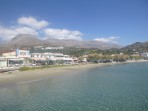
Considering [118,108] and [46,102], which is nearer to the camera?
[118,108]

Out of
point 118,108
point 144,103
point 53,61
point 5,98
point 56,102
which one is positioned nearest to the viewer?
point 118,108

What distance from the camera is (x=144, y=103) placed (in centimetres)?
2014

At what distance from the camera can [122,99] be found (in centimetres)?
2212

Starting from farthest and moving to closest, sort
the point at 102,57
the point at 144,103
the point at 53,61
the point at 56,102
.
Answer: the point at 102,57 < the point at 53,61 < the point at 56,102 < the point at 144,103

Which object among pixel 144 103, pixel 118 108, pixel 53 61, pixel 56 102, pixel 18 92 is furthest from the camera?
pixel 53 61

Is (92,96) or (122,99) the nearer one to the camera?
(122,99)

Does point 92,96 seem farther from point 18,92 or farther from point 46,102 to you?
point 18,92

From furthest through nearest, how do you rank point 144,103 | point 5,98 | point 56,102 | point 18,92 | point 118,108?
1. point 18,92
2. point 5,98
3. point 56,102
4. point 144,103
5. point 118,108

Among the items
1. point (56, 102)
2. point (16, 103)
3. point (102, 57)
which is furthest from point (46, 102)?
point (102, 57)

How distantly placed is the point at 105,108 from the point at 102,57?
10268 centimetres

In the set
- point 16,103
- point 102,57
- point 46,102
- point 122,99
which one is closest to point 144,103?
point 122,99

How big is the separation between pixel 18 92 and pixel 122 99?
40.5 ft

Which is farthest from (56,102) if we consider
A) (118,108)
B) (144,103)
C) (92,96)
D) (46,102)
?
(144,103)

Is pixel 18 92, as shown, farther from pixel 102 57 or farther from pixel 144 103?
pixel 102 57
